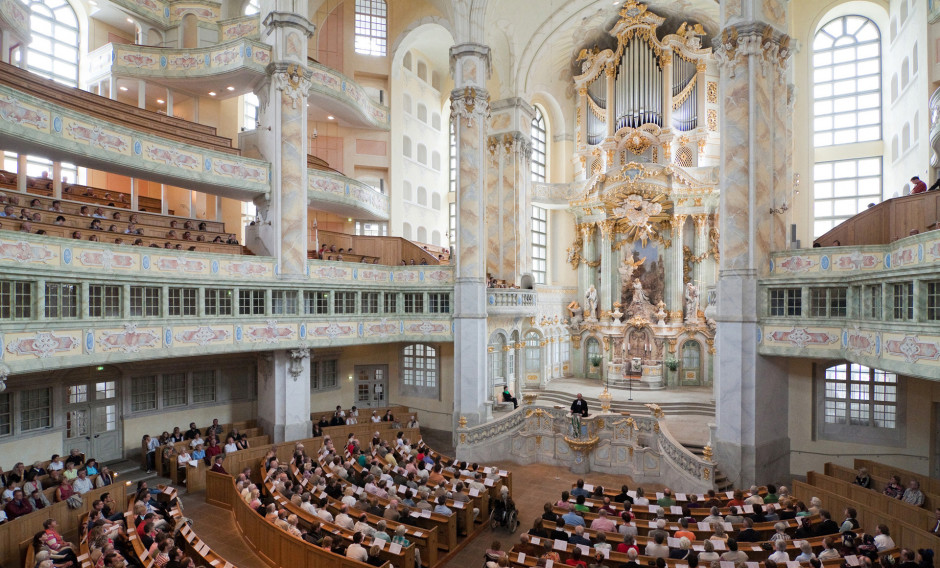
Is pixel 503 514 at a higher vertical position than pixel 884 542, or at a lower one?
lower

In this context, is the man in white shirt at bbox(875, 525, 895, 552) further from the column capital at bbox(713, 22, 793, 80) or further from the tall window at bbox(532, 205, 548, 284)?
the tall window at bbox(532, 205, 548, 284)

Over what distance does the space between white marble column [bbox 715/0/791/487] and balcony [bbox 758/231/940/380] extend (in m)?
0.63

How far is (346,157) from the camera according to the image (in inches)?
1054

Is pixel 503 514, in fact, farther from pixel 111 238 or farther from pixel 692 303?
pixel 692 303

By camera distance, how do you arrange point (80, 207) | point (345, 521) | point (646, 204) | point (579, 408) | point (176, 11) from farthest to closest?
point (646, 204)
point (176, 11)
point (579, 408)
point (80, 207)
point (345, 521)

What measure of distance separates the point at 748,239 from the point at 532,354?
1388 cm

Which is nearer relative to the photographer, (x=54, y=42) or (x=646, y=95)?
(x=54, y=42)

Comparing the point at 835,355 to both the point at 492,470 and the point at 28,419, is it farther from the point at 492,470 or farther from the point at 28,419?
the point at 28,419

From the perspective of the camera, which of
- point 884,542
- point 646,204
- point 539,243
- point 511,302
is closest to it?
point 884,542

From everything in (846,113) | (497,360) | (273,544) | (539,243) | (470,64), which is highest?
(470,64)

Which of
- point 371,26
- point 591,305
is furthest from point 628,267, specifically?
point 371,26

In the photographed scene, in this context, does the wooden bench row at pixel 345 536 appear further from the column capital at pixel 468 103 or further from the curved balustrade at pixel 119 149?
the column capital at pixel 468 103

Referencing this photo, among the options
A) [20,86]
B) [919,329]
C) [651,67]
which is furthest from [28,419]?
[651,67]

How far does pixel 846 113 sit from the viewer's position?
2394cm
